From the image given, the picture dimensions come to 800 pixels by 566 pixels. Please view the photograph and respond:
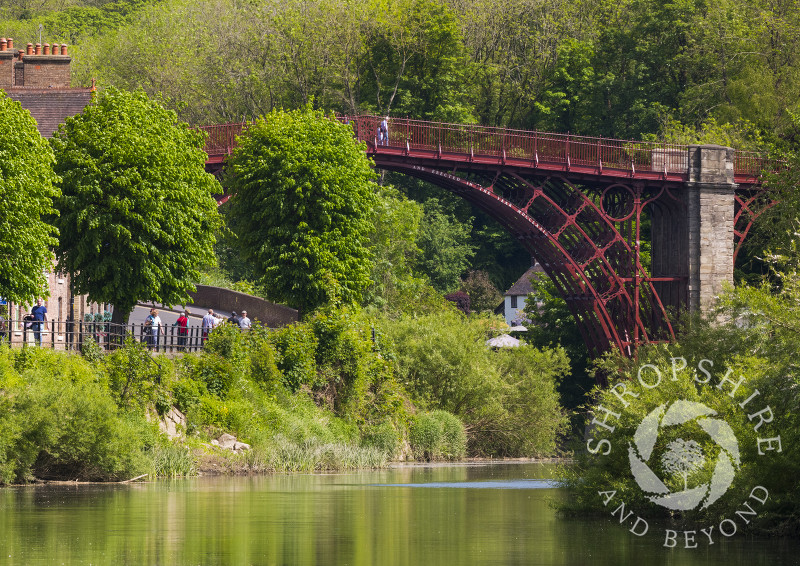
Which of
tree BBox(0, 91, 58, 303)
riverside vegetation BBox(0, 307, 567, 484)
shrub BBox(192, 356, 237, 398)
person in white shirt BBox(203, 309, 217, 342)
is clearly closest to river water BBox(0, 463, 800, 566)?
riverside vegetation BBox(0, 307, 567, 484)

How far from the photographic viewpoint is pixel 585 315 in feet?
204

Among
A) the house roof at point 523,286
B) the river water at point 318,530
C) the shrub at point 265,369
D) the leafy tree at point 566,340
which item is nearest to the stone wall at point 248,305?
the leafy tree at point 566,340

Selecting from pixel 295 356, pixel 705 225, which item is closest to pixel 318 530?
pixel 295 356

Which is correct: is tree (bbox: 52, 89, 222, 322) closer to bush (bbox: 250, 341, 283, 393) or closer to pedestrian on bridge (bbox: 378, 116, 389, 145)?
bush (bbox: 250, 341, 283, 393)

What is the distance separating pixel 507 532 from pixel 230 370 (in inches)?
785

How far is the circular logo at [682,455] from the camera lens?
78.8 feet

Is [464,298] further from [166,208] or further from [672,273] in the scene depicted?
[166,208]

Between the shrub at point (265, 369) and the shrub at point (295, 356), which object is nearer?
the shrub at point (265, 369)

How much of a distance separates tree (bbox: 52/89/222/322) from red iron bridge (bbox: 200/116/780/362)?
14.8 metres

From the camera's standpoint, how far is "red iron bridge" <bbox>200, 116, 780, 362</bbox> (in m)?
59.1

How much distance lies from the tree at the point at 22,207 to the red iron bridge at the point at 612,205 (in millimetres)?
19883

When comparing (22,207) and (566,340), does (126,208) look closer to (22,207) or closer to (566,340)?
(22,207)

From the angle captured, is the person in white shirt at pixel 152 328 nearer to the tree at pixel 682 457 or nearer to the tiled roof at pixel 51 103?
the tiled roof at pixel 51 103

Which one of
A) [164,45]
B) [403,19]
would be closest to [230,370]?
[403,19]
